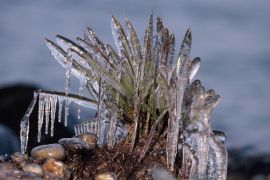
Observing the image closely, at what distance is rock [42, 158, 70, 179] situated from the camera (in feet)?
14.8

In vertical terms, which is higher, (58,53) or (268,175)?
(58,53)

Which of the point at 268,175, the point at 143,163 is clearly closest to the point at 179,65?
the point at 143,163

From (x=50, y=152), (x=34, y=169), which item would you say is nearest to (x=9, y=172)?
(x=34, y=169)

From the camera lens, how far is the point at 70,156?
4.76m

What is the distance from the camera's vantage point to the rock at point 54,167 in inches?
178

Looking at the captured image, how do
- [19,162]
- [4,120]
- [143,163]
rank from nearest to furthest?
[19,162] < [143,163] < [4,120]

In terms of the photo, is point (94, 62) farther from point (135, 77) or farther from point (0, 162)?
point (0, 162)

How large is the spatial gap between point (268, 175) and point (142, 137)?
675 centimetres

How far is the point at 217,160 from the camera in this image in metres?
5.07

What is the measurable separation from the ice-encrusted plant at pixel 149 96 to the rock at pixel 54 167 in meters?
0.45

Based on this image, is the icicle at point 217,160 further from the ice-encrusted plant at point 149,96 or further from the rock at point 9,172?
the rock at point 9,172

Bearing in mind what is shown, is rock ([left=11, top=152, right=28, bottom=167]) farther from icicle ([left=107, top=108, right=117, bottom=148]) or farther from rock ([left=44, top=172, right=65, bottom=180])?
icicle ([left=107, top=108, right=117, bottom=148])

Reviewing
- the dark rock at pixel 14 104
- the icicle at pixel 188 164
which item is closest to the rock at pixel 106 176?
the icicle at pixel 188 164

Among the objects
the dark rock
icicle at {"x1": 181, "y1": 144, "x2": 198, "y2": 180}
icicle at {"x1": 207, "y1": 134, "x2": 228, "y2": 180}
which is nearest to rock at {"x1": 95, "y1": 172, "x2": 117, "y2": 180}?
icicle at {"x1": 181, "y1": 144, "x2": 198, "y2": 180}
